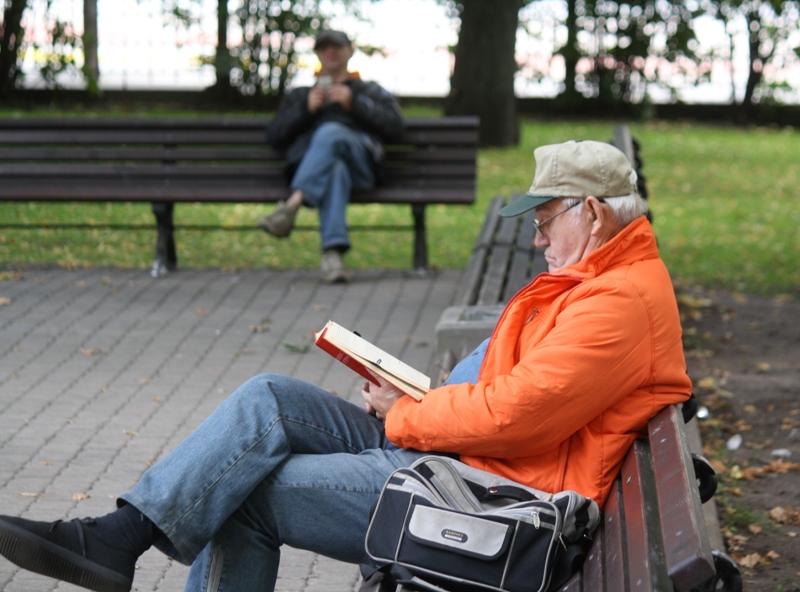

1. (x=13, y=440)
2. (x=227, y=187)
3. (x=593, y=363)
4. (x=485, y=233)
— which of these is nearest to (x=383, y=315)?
(x=485, y=233)

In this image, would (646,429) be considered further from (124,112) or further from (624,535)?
(124,112)

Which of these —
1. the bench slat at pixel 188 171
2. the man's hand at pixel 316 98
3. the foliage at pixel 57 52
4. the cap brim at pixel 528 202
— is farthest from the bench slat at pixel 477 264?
the foliage at pixel 57 52

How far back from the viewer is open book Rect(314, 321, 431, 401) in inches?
110

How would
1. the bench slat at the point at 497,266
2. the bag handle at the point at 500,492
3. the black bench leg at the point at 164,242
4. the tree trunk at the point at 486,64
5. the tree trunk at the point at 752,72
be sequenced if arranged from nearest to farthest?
the bag handle at the point at 500,492 → the bench slat at the point at 497,266 → the black bench leg at the point at 164,242 → the tree trunk at the point at 486,64 → the tree trunk at the point at 752,72

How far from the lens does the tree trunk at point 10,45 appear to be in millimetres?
15687

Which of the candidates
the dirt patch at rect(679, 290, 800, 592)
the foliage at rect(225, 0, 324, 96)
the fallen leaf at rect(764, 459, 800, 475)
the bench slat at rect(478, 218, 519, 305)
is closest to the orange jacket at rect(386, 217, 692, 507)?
the dirt patch at rect(679, 290, 800, 592)

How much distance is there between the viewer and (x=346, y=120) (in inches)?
310

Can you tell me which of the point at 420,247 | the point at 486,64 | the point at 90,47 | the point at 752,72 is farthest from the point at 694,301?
the point at 752,72

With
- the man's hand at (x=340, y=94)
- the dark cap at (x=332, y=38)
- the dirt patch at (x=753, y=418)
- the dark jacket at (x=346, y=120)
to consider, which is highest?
the dark cap at (x=332, y=38)

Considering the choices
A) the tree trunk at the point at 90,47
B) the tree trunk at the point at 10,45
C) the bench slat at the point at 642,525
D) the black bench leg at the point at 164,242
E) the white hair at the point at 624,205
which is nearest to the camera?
the bench slat at the point at 642,525

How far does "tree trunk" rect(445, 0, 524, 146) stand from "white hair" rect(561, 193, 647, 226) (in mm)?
12406

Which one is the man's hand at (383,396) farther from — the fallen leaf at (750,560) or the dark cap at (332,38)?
the dark cap at (332,38)

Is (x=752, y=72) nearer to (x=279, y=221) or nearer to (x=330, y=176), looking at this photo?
(x=330, y=176)

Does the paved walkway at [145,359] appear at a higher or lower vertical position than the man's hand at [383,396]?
lower
